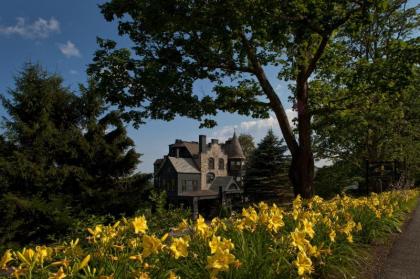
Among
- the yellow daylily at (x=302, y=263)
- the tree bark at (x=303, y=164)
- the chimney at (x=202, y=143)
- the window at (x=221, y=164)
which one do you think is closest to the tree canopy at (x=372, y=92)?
the tree bark at (x=303, y=164)

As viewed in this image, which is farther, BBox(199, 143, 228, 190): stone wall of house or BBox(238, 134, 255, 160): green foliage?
BBox(238, 134, 255, 160): green foliage

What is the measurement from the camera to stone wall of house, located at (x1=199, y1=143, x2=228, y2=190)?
51.8 metres

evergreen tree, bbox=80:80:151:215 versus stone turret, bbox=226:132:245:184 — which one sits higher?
stone turret, bbox=226:132:245:184

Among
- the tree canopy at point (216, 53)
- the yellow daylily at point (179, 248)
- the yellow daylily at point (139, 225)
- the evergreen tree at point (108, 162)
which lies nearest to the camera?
the yellow daylily at point (179, 248)

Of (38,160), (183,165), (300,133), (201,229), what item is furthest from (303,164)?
(183,165)

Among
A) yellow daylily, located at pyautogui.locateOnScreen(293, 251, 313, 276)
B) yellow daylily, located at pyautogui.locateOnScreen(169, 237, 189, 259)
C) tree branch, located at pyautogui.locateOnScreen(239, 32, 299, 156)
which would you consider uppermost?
tree branch, located at pyautogui.locateOnScreen(239, 32, 299, 156)

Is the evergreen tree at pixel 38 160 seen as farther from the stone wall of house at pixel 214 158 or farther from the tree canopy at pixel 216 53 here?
the stone wall of house at pixel 214 158

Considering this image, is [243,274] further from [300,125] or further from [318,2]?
[300,125]

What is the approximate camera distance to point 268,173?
4022 centimetres

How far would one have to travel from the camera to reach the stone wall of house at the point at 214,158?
5175cm

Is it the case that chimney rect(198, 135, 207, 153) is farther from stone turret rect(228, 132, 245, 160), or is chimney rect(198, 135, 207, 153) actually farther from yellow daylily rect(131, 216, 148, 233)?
yellow daylily rect(131, 216, 148, 233)

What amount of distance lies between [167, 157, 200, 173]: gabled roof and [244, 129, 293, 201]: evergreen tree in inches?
425

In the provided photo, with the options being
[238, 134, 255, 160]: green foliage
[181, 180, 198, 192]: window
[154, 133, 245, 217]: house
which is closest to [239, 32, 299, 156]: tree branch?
[154, 133, 245, 217]: house

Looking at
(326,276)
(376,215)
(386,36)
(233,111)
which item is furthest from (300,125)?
(386,36)
